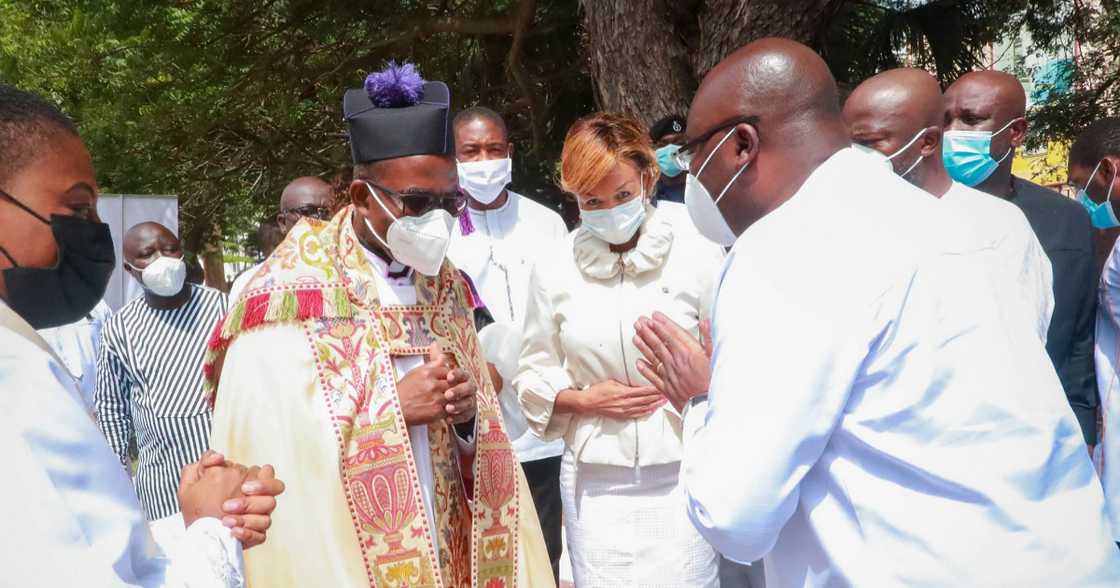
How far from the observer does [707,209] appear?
2826 mm

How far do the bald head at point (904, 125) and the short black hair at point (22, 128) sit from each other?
123 inches

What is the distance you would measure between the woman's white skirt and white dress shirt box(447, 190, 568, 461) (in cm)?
108

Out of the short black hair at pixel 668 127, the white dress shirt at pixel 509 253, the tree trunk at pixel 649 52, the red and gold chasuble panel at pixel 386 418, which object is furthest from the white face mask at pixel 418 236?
the tree trunk at pixel 649 52

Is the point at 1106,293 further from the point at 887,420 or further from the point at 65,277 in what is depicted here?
the point at 65,277

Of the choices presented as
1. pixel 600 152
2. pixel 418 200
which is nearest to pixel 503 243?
pixel 600 152

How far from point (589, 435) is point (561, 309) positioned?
0.52 meters

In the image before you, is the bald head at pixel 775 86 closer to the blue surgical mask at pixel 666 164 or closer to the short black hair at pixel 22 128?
the short black hair at pixel 22 128

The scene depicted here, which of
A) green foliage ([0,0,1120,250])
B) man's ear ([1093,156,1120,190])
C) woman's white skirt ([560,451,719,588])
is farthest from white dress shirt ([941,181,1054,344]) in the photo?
green foliage ([0,0,1120,250])

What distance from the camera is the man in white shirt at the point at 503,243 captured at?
5.53 metres

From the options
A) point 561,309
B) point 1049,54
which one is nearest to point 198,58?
point 561,309

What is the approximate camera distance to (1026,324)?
7.43 feet

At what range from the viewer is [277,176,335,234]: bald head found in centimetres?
650

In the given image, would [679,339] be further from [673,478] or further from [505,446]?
[673,478]

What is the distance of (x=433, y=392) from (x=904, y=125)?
2.21m
